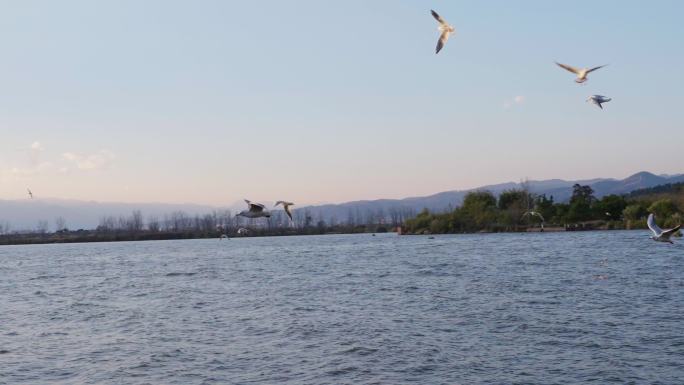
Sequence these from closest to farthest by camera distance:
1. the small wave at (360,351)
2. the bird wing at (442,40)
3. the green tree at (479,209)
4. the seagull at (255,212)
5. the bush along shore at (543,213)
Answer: the bird wing at (442,40)
the seagull at (255,212)
the small wave at (360,351)
the bush along shore at (543,213)
the green tree at (479,209)

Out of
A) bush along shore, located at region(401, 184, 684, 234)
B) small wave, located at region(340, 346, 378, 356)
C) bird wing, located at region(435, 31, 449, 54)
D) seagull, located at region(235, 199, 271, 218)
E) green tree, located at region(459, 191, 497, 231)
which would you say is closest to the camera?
bird wing, located at region(435, 31, 449, 54)

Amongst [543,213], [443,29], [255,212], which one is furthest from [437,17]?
[543,213]

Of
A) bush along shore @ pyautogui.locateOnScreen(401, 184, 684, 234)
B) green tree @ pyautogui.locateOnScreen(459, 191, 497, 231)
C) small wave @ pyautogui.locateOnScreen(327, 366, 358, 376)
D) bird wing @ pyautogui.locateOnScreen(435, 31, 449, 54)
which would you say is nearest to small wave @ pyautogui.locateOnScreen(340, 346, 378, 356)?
small wave @ pyautogui.locateOnScreen(327, 366, 358, 376)

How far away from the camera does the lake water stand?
69.2 ft

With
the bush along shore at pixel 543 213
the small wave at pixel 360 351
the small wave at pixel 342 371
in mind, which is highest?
the bush along shore at pixel 543 213

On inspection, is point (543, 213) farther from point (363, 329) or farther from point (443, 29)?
point (443, 29)

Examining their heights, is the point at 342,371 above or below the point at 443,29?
below

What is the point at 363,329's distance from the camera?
2773cm

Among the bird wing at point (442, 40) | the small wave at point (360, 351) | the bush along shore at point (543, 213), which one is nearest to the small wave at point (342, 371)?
the small wave at point (360, 351)

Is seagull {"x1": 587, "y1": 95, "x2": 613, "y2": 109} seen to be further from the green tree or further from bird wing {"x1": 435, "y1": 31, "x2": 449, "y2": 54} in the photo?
the green tree

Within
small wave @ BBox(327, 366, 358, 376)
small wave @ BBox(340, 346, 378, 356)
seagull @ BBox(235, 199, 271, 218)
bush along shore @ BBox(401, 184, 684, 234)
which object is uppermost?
bush along shore @ BBox(401, 184, 684, 234)

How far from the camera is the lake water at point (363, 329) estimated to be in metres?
21.1

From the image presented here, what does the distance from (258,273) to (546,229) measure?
10182cm

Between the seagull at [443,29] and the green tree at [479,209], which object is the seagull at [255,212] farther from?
the green tree at [479,209]
